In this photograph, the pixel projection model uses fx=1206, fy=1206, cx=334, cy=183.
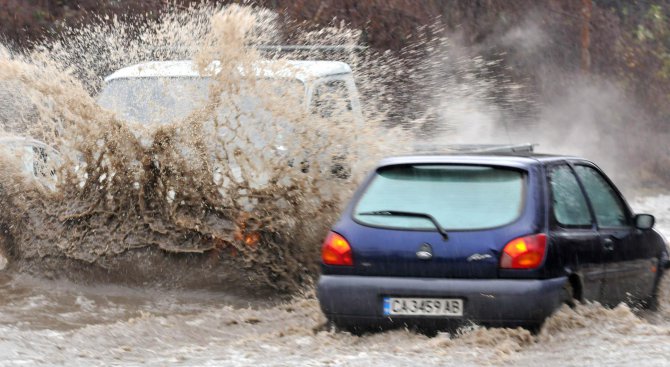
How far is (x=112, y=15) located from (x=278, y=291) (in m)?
9.55

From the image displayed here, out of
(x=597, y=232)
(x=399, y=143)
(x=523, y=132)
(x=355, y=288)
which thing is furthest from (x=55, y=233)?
(x=523, y=132)

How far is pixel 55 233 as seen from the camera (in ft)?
31.7

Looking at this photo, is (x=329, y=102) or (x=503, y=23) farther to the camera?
(x=503, y=23)

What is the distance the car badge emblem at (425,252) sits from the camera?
675 centimetres

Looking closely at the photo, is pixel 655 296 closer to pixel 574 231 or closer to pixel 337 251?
pixel 574 231

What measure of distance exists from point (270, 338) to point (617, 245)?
7.38 ft

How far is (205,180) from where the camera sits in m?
9.40

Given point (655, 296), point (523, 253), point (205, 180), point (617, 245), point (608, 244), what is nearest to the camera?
point (523, 253)

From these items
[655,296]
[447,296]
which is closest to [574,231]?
[447,296]

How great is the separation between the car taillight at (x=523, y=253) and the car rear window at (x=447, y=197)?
0.52 ft

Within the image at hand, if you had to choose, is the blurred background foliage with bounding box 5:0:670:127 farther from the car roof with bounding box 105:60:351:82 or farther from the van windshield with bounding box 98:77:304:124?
the van windshield with bounding box 98:77:304:124

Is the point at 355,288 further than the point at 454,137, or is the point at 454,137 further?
the point at 454,137

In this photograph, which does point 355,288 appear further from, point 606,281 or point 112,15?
point 112,15

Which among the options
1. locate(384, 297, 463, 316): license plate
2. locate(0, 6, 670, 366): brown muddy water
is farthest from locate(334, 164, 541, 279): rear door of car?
locate(0, 6, 670, 366): brown muddy water
